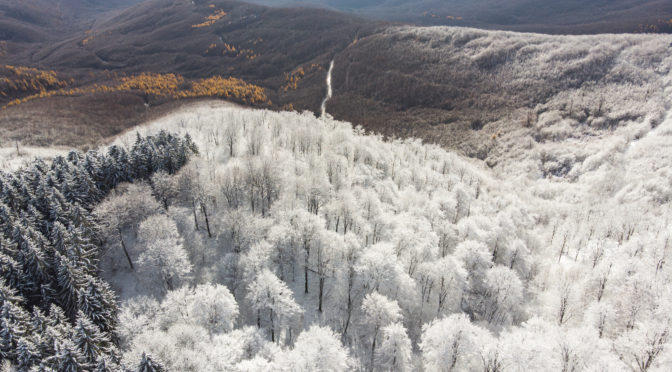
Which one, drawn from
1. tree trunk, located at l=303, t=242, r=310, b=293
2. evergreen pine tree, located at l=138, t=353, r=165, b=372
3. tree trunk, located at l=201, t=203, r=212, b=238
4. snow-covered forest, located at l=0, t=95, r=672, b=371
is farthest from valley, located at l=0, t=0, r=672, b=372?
tree trunk, located at l=201, t=203, r=212, b=238

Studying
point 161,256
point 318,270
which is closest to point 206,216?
point 161,256

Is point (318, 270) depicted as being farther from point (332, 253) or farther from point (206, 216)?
point (206, 216)

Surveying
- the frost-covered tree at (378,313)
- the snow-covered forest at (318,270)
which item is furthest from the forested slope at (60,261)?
the frost-covered tree at (378,313)

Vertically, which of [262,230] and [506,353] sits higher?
[262,230]

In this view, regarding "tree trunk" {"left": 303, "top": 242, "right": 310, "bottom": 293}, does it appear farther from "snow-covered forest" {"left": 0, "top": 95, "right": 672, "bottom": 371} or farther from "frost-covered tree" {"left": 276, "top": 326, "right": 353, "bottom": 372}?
"frost-covered tree" {"left": 276, "top": 326, "right": 353, "bottom": 372}

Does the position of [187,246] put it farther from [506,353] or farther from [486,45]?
[486,45]

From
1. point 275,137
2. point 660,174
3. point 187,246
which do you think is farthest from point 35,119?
point 660,174

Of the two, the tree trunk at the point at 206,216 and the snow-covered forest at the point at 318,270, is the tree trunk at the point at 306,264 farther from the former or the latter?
the tree trunk at the point at 206,216
